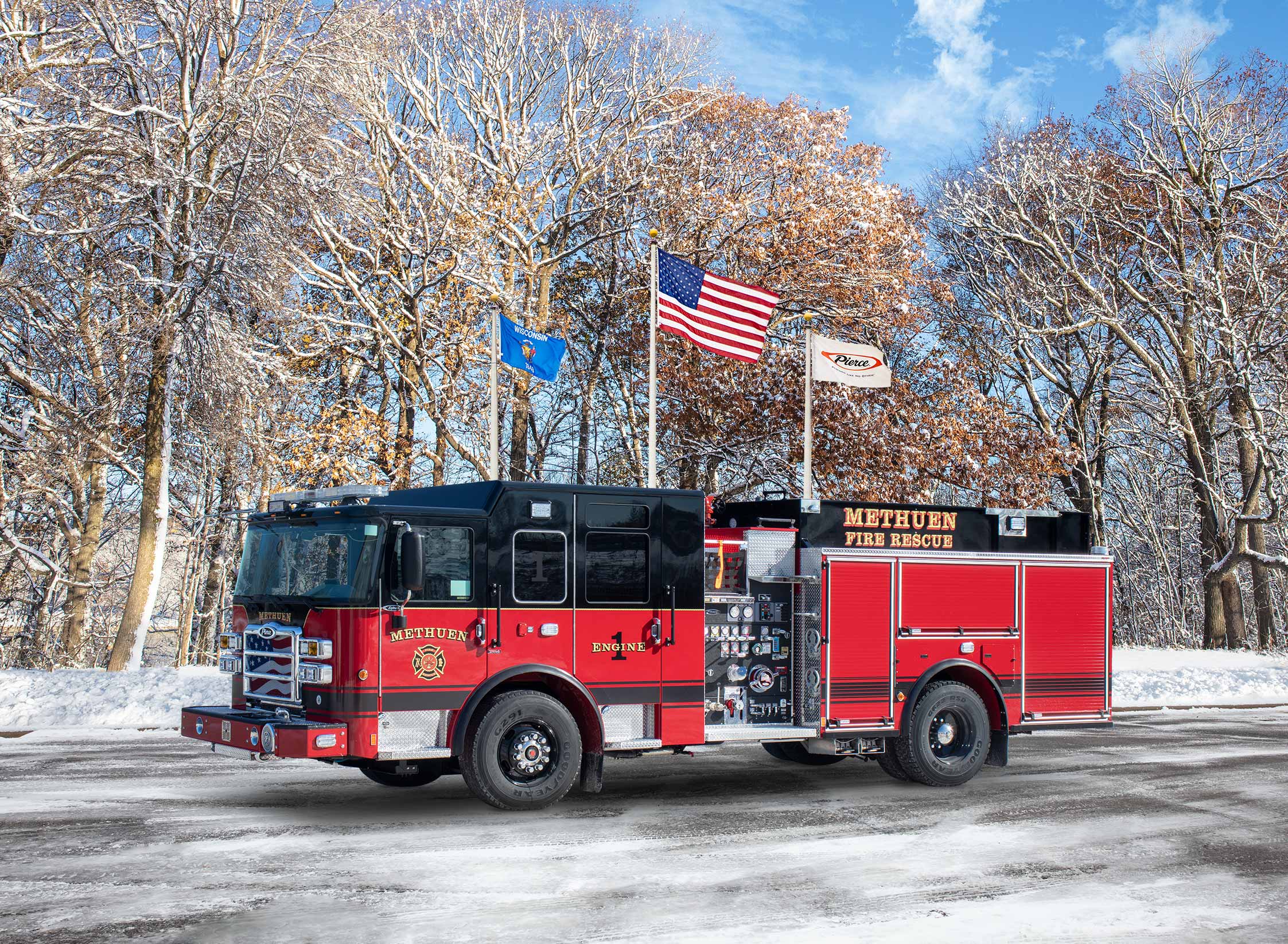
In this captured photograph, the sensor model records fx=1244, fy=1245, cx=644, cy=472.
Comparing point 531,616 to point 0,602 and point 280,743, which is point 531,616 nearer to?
point 280,743

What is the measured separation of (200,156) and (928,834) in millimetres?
19035

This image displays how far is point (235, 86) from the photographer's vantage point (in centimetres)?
2283

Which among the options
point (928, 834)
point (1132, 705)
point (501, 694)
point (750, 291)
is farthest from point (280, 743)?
point (1132, 705)

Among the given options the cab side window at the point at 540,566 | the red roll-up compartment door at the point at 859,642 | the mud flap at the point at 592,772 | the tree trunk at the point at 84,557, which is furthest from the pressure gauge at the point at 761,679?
the tree trunk at the point at 84,557

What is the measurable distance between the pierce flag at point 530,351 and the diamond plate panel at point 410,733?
12408 millimetres

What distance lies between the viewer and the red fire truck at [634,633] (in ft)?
32.0

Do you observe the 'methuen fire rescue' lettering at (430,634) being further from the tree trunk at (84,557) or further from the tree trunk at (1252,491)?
the tree trunk at (1252,491)

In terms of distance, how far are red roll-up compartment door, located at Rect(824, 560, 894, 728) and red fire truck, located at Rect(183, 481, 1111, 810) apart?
0.07 ft

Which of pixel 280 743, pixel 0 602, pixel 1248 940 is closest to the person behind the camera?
pixel 1248 940

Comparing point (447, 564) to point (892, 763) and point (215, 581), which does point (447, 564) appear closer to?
point (892, 763)

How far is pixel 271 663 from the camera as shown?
404 inches

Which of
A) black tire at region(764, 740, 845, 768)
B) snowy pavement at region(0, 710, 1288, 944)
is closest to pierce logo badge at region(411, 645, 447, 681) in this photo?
snowy pavement at region(0, 710, 1288, 944)

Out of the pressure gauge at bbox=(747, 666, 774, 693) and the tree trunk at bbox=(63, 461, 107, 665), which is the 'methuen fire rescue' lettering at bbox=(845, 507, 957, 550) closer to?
the pressure gauge at bbox=(747, 666, 774, 693)

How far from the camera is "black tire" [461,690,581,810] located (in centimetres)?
998
